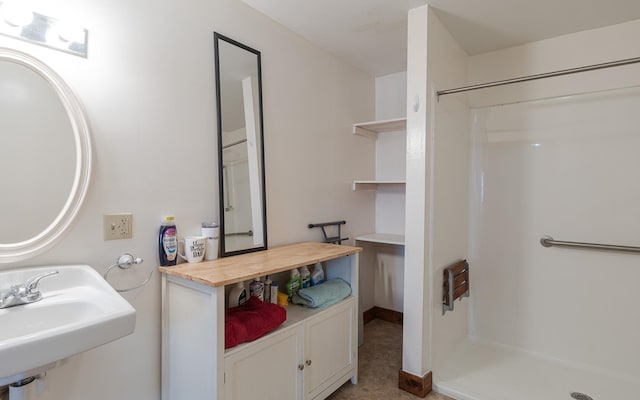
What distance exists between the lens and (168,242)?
1476mm

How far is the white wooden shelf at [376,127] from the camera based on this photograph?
103 inches

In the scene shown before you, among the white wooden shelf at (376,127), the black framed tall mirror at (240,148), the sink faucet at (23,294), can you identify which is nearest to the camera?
the sink faucet at (23,294)

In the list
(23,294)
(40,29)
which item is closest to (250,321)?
(23,294)

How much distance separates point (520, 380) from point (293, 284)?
1.57 m

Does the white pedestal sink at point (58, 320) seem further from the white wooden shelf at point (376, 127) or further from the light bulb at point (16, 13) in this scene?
the white wooden shelf at point (376, 127)

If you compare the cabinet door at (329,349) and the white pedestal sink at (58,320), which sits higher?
the white pedestal sink at (58,320)

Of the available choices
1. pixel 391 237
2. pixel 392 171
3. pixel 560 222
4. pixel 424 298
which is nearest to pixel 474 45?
pixel 392 171

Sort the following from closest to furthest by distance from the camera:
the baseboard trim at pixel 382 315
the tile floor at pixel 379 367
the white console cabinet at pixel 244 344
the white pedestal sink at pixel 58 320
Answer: the white pedestal sink at pixel 58 320, the white console cabinet at pixel 244 344, the tile floor at pixel 379 367, the baseboard trim at pixel 382 315

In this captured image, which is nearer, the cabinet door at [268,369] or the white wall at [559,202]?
the cabinet door at [268,369]

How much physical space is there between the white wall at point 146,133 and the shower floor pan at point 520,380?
1412 mm

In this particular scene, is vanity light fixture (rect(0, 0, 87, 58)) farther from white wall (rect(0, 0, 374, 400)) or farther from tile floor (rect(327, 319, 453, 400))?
tile floor (rect(327, 319, 453, 400))

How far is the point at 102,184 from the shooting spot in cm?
133

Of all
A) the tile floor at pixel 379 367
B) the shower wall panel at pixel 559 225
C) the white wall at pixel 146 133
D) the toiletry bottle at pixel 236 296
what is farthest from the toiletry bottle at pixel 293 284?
the shower wall panel at pixel 559 225

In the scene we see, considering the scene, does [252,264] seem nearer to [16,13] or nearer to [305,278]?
[305,278]
